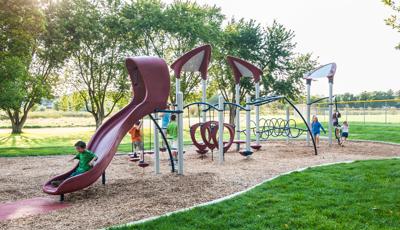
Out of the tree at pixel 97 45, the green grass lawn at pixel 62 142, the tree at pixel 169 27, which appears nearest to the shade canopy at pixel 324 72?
the green grass lawn at pixel 62 142

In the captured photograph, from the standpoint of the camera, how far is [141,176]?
9398mm

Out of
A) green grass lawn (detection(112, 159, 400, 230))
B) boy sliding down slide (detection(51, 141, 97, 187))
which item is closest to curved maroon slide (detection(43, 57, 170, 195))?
boy sliding down slide (detection(51, 141, 97, 187))

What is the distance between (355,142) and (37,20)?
1585 cm

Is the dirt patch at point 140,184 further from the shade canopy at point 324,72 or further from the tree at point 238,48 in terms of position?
the tree at point 238,48

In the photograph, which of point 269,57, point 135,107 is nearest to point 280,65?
point 269,57

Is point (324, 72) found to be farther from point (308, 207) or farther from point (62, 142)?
point (62, 142)

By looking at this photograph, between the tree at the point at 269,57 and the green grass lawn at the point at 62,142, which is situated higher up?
the tree at the point at 269,57

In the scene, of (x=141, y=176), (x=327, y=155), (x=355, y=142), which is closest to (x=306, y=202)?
(x=141, y=176)

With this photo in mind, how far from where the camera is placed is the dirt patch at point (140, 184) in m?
5.74

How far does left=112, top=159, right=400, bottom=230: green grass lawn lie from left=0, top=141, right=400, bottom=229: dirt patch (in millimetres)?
694

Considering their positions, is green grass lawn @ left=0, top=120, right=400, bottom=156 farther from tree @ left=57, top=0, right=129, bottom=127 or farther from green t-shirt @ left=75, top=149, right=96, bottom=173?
green t-shirt @ left=75, top=149, right=96, bottom=173

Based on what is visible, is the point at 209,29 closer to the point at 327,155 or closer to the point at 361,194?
the point at 327,155

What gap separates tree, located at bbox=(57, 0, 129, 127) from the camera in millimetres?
26375

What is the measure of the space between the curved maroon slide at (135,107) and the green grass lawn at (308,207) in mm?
2769
